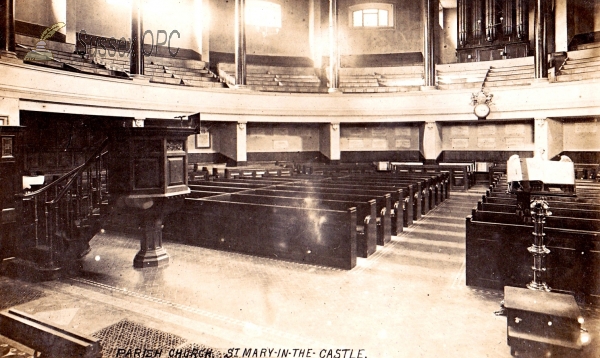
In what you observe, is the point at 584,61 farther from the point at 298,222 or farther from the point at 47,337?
the point at 47,337

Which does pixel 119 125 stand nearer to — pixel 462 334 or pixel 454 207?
pixel 462 334

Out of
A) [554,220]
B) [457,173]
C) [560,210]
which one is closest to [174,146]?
[554,220]

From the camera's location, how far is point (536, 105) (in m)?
12.9

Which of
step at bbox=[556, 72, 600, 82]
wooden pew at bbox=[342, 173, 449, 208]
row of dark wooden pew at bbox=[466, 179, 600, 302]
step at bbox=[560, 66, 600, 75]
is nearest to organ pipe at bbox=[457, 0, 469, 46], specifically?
step at bbox=[560, 66, 600, 75]

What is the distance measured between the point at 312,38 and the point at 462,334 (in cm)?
1620

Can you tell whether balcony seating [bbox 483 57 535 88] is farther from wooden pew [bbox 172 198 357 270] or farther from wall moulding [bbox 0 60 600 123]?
wooden pew [bbox 172 198 357 270]

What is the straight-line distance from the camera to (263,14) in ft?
55.2

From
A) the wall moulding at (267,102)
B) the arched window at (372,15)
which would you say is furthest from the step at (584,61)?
the arched window at (372,15)

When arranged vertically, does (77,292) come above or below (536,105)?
below

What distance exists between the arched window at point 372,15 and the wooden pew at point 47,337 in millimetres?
17778

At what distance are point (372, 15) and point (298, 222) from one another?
15.0 meters

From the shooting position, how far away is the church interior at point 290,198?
3.05 metres

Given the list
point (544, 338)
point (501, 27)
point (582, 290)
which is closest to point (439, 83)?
point (501, 27)

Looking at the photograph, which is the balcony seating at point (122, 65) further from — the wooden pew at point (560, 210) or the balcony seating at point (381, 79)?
the wooden pew at point (560, 210)
